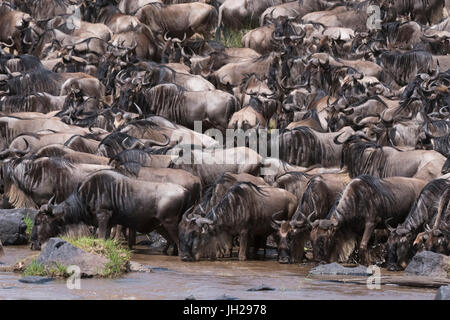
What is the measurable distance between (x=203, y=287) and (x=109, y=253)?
4.31 ft

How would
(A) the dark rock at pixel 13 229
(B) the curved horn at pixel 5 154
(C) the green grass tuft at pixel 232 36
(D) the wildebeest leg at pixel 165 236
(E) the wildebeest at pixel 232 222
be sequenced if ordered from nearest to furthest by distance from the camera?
(E) the wildebeest at pixel 232 222 → (D) the wildebeest leg at pixel 165 236 → (A) the dark rock at pixel 13 229 → (B) the curved horn at pixel 5 154 → (C) the green grass tuft at pixel 232 36

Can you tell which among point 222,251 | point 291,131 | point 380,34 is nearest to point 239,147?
point 291,131

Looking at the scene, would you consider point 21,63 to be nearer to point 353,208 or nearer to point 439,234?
point 353,208

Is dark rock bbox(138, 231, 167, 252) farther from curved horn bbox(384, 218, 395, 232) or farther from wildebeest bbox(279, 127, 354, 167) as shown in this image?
curved horn bbox(384, 218, 395, 232)

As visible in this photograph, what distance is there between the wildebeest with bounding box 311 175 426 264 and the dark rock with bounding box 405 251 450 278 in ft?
4.13

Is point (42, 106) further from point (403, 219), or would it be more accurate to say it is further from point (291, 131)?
point (403, 219)

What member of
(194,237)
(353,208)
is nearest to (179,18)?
(194,237)

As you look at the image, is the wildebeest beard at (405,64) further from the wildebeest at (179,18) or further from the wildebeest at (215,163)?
the wildebeest at (215,163)

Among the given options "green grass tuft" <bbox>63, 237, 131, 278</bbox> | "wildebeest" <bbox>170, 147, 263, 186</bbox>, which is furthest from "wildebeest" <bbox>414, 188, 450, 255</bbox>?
"wildebeest" <bbox>170, 147, 263, 186</bbox>

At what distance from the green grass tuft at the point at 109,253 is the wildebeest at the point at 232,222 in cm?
178

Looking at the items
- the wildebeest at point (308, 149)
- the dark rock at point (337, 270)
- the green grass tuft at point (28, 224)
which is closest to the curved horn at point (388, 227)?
the dark rock at point (337, 270)

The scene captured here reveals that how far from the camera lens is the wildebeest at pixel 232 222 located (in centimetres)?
1572

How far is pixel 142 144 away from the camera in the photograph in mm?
18797

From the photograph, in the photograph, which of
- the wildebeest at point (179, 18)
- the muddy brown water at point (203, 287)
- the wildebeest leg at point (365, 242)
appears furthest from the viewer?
the wildebeest at point (179, 18)
